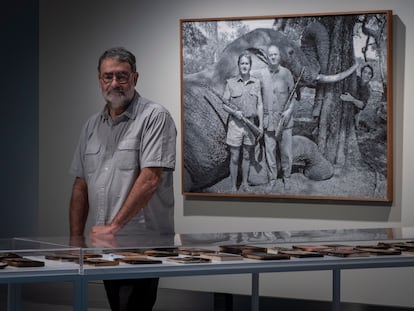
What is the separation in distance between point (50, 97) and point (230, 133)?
5.59ft

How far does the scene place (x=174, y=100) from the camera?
24.2 ft

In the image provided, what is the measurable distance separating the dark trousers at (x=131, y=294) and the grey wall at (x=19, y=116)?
17.1 ft

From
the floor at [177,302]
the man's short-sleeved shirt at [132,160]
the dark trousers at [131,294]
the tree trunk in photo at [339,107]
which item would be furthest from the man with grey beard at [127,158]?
the floor at [177,302]

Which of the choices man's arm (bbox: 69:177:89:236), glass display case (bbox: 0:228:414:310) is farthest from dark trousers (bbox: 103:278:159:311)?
man's arm (bbox: 69:177:89:236)

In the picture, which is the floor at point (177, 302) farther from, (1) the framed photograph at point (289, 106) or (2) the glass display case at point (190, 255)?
(2) the glass display case at point (190, 255)

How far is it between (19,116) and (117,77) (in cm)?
508

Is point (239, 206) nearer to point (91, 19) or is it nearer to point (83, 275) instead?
point (91, 19)

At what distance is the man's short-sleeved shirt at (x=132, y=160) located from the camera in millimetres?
4758

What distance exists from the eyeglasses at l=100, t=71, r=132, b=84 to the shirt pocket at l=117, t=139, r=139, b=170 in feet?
1.00

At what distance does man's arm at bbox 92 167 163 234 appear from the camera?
459 cm

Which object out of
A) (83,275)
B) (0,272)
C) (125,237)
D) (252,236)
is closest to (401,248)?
(252,236)

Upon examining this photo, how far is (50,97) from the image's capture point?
7887 millimetres

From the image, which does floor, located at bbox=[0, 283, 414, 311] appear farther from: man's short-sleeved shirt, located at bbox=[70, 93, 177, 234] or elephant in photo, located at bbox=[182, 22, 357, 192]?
man's short-sleeved shirt, located at bbox=[70, 93, 177, 234]

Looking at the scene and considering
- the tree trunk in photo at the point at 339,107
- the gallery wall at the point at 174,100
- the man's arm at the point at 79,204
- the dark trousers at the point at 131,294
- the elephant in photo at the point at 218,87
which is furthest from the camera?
the elephant in photo at the point at 218,87
